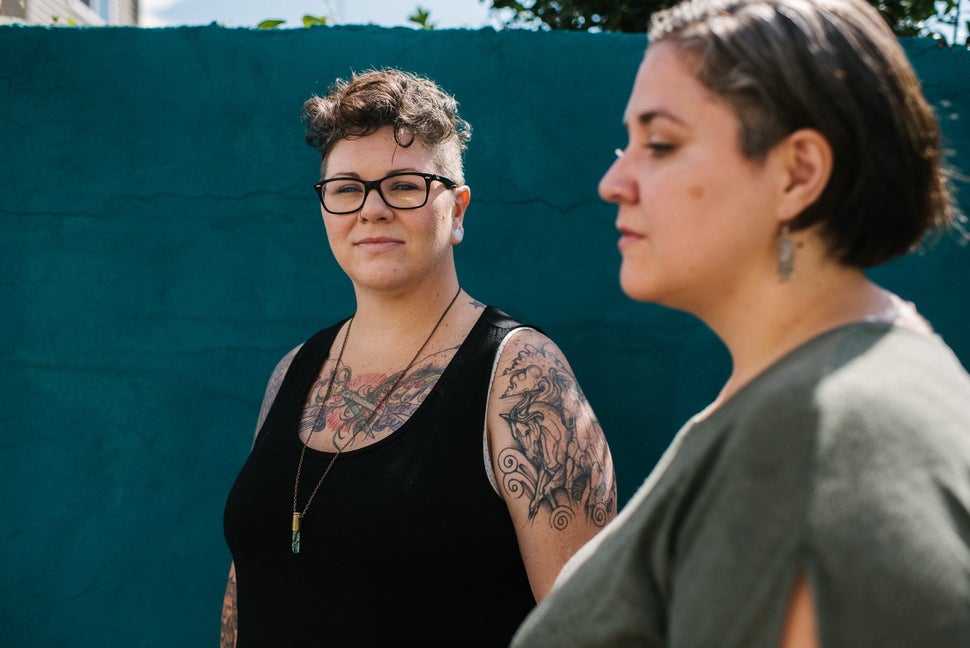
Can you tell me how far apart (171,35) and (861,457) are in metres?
2.89

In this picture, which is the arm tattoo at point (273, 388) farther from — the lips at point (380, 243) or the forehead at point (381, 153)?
the forehead at point (381, 153)

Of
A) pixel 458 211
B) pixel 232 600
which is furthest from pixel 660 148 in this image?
pixel 232 600

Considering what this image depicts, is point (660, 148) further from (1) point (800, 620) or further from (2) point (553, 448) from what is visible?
(2) point (553, 448)

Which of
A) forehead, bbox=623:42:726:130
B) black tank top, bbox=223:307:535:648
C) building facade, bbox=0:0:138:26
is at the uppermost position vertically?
building facade, bbox=0:0:138:26

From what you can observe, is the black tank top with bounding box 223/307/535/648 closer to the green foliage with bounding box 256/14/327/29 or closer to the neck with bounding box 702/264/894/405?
the neck with bounding box 702/264/894/405

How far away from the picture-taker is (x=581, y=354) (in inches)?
116

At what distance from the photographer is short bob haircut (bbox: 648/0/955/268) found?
103 cm

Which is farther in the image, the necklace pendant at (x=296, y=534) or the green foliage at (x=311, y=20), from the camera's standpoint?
the green foliage at (x=311, y=20)

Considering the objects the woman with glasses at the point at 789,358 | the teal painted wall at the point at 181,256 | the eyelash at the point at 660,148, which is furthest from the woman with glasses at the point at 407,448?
the eyelash at the point at 660,148

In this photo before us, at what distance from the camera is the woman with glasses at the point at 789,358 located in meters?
0.87

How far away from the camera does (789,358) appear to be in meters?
1.05

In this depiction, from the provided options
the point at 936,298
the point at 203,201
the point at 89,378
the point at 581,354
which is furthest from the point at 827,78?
the point at 89,378

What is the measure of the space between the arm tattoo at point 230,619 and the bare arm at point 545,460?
983 millimetres

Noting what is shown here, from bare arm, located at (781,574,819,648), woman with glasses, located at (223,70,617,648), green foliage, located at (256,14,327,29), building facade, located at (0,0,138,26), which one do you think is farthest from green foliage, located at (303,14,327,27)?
building facade, located at (0,0,138,26)
